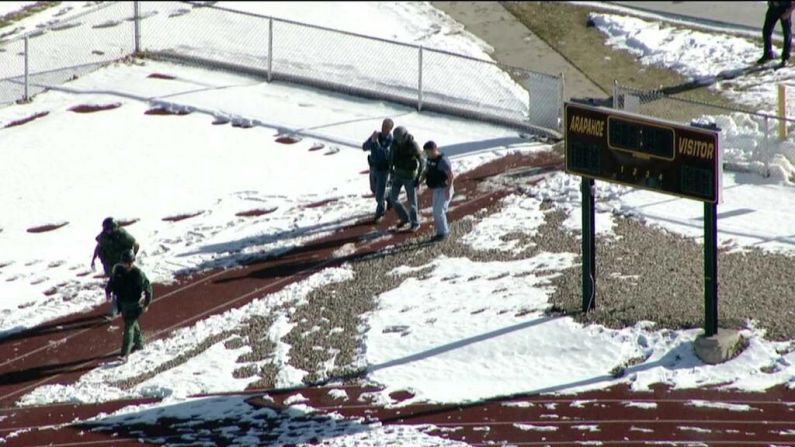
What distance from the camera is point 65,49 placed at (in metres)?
34.2

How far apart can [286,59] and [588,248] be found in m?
12.3

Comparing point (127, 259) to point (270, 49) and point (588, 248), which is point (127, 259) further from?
point (270, 49)

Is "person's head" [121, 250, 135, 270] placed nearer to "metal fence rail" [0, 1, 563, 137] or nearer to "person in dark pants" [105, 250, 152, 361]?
"person in dark pants" [105, 250, 152, 361]

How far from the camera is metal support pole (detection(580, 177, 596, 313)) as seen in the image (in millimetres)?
22859

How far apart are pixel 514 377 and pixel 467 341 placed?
1.16 meters

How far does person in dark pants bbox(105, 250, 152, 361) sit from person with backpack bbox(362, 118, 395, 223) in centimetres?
483

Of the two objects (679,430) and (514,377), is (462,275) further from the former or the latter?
(679,430)

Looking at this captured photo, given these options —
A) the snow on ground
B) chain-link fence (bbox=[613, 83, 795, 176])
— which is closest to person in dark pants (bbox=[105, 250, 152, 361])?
the snow on ground

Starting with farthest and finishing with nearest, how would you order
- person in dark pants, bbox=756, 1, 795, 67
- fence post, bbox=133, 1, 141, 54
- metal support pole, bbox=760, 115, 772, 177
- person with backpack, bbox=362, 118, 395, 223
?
fence post, bbox=133, 1, 141, 54 < person in dark pants, bbox=756, 1, 795, 67 < metal support pole, bbox=760, 115, 772, 177 < person with backpack, bbox=362, 118, 395, 223

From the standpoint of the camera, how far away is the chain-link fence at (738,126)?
27.8 m

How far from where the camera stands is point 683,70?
1280 inches

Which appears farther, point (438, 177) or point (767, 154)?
point (767, 154)

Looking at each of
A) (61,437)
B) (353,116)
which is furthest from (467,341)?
(353,116)

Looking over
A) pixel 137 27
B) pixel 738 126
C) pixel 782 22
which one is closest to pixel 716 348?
pixel 738 126
